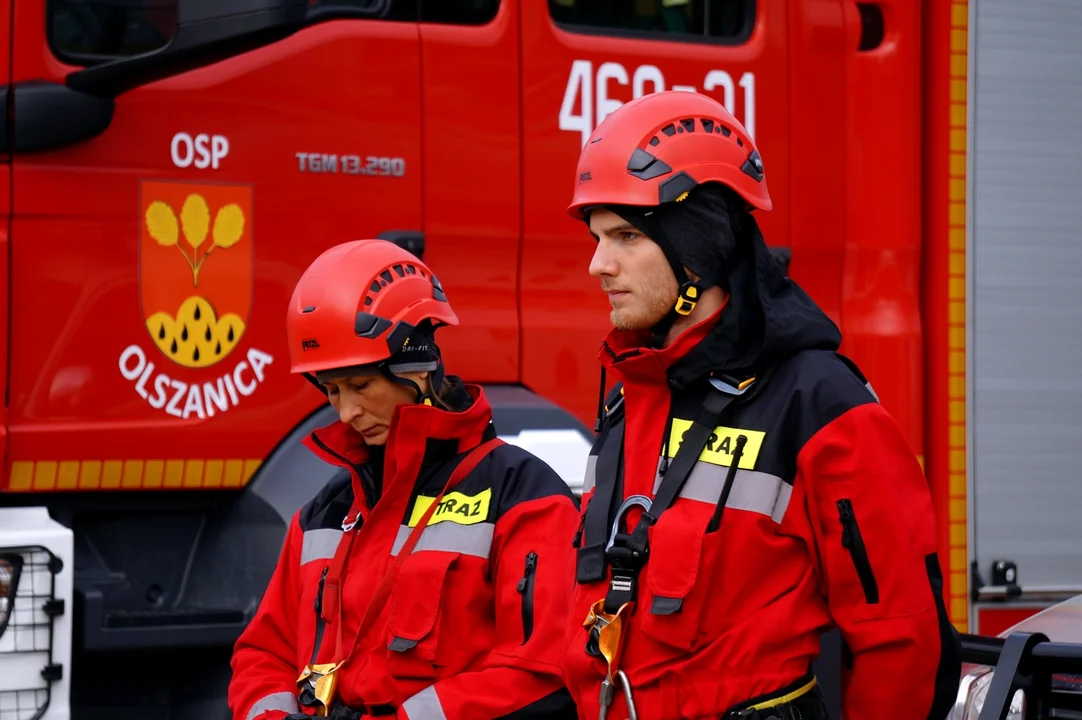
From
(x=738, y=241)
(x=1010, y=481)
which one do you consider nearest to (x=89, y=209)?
(x=738, y=241)

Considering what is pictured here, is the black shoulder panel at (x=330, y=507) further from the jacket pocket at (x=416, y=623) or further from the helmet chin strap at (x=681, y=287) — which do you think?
the helmet chin strap at (x=681, y=287)

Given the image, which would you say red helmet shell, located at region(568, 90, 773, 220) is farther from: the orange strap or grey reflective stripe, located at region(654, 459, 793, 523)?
the orange strap

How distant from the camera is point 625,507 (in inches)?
98.3

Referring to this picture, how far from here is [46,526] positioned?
12.2 ft

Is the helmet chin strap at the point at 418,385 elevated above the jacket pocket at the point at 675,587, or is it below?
above

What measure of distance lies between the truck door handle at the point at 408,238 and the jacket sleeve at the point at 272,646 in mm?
1208

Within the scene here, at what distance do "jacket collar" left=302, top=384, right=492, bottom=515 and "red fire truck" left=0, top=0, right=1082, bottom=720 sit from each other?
92 centimetres

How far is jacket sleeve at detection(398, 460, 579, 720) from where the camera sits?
9.29ft

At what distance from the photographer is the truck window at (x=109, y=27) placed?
3.99 metres

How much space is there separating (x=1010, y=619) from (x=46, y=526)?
297 centimetres

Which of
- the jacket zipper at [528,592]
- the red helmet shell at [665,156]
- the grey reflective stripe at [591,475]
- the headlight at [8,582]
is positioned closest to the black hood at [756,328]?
the red helmet shell at [665,156]

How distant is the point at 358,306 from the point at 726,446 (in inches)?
42.0

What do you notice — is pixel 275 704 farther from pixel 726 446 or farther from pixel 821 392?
pixel 821 392

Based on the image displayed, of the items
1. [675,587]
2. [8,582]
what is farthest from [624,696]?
[8,582]
